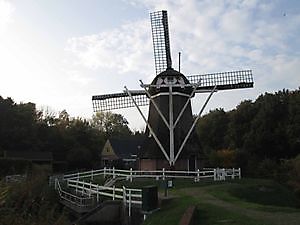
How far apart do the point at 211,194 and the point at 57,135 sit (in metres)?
45.4

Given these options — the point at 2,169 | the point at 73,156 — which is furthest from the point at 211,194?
the point at 73,156

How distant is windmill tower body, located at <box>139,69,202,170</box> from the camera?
101ft

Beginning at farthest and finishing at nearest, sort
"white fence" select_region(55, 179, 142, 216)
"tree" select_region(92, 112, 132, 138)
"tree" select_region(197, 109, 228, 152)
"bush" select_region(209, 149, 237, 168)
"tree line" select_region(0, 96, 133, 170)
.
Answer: "tree" select_region(92, 112, 132, 138) < "tree" select_region(197, 109, 228, 152) < "tree line" select_region(0, 96, 133, 170) < "bush" select_region(209, 149, 237, 168) < "white fence" select_region(55, 179, 142, 216)

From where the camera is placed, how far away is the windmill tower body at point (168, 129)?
1213 inches

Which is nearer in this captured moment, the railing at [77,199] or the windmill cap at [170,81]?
the railing at [77,199]

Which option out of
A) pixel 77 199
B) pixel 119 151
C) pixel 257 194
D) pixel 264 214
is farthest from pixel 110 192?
pixel 119 151

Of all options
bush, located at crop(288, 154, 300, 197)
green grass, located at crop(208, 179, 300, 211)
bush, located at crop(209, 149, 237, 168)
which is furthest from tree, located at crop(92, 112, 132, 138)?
green grass, located at crop(208, 179, 300, 211)

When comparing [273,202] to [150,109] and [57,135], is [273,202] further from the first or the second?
[57,135]

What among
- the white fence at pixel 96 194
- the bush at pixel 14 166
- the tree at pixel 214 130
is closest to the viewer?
the white fence at pixel 96 194

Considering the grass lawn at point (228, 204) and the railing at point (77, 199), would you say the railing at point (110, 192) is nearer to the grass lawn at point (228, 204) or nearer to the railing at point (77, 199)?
the railing at point (77, 199)

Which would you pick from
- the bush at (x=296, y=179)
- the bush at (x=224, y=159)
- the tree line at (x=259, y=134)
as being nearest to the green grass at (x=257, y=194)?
the bush at (x=296, y=179)

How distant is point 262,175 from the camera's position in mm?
42312

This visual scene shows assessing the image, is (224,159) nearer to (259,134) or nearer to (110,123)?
(259,134)

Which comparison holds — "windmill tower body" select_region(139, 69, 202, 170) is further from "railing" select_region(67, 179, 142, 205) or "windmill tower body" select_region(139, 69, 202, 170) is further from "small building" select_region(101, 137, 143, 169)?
"small building" select_region(101, 137, 143, 169)
